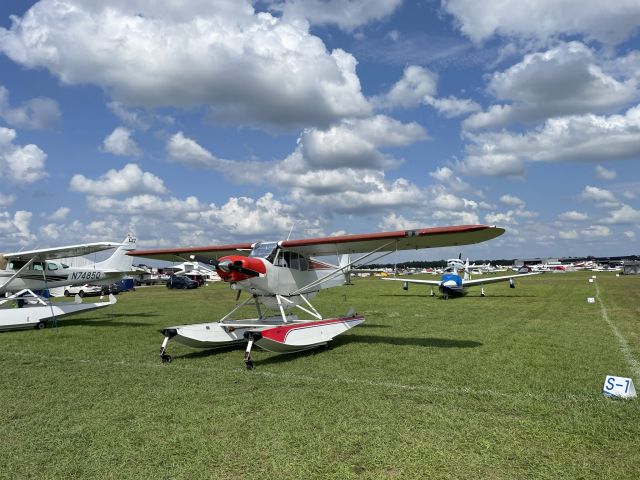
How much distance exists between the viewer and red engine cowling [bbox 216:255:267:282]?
30.6ft

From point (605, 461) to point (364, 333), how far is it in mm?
8685

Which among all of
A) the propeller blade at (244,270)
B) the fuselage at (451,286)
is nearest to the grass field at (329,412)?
the propeller blade at (244,270)

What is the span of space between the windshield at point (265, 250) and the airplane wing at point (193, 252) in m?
1.33

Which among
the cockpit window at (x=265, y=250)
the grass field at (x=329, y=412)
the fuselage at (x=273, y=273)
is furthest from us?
the cockpit window at (x=265, y=250)

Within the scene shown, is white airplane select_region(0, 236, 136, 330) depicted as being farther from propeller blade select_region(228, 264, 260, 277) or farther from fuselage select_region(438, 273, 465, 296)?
fuselage select_region(438, 273, 465, 296)

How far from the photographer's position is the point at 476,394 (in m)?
6.12

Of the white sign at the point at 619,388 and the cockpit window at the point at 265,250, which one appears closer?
the white sign at the point at 619,388

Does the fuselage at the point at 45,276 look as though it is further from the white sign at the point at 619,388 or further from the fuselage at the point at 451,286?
the white sign at the point at 619,388

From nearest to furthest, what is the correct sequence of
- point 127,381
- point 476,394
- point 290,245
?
point 476,394 → point 127,381 → point 290,245

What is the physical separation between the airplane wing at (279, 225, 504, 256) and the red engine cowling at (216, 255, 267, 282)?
56.7 inches

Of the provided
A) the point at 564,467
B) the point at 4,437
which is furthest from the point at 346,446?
the point at 4,437

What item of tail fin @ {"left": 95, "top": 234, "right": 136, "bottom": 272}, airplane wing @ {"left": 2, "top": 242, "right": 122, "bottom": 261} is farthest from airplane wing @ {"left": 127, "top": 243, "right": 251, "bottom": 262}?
tail fin @ {"left": 95, "top": 234, "right": 136, "bottom": 272}

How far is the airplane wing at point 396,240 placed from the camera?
949cm

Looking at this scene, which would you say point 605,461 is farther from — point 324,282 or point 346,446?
point 324,282
